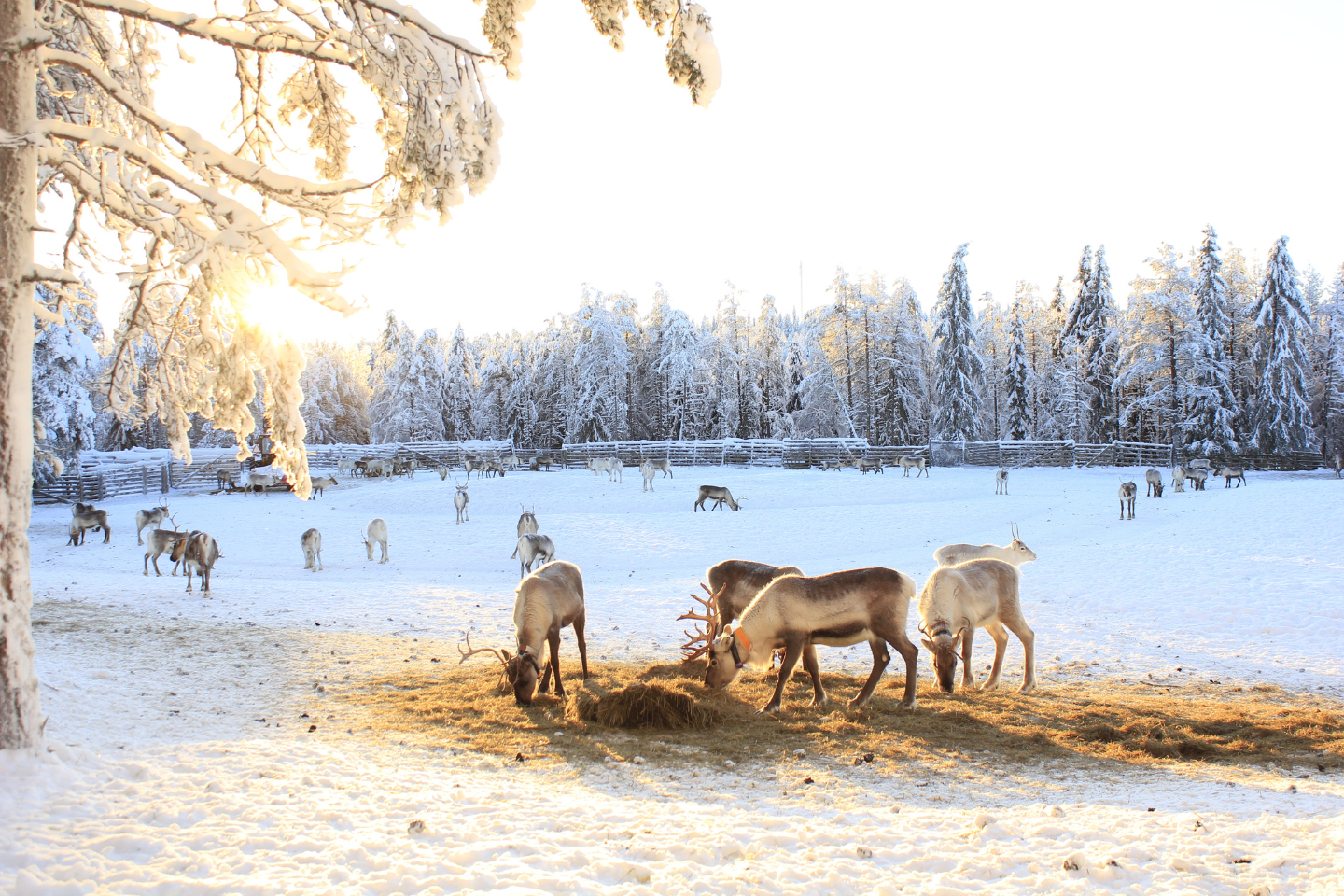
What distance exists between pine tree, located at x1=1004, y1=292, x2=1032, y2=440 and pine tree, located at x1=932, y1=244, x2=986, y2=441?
577 centimetres

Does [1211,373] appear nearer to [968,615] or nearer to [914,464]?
[914,464]

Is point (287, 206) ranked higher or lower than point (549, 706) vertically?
higher

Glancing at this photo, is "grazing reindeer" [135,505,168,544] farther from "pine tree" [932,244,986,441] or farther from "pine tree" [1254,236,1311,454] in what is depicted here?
"pine tree" [1254,236,1311,454]

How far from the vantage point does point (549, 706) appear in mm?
8273

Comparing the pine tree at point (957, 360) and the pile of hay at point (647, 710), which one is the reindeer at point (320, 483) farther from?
the pine tree at point (957, 360)

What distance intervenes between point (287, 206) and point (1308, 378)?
64602 mm

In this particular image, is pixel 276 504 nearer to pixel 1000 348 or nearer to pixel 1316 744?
pixel 1316 744

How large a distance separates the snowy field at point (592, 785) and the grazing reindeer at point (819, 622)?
6.76ft

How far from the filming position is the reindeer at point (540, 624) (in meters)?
8.31

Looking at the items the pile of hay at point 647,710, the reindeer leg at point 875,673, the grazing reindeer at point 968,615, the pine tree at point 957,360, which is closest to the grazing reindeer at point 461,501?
the pile of hay at point 647,710

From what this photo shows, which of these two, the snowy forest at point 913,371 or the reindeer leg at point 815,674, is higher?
the snowy forest at point 913,371

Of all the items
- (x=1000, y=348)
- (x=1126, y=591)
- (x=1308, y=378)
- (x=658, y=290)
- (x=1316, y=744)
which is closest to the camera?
(x=1316, y=744)

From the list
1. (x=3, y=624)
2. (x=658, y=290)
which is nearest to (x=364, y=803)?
(x=3, y=624)

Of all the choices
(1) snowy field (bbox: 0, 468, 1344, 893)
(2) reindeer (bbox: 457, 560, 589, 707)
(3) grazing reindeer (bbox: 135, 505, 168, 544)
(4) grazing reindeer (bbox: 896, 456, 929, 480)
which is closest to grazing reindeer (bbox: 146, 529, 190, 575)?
(1) snowy field (bbox: 0, 468, 1344, 893)
